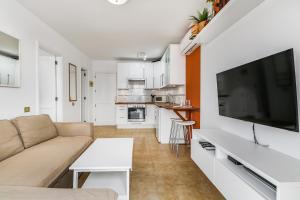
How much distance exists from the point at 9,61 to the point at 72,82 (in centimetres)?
216

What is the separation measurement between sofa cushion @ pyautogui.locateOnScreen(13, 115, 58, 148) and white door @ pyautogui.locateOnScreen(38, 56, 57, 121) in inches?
45.8

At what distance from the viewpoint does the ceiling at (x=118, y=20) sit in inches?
96.4

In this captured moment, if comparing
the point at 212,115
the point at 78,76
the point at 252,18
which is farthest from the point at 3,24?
the point at 212,115

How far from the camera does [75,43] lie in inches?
166

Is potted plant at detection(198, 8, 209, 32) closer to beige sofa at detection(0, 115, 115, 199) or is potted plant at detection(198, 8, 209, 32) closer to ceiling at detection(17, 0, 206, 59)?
ceiling at detection(17, 0, 206, 59)

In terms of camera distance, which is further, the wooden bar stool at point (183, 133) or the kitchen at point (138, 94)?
the kitchen at point (138, 94)

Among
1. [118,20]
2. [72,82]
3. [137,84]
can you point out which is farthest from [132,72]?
[118,20]

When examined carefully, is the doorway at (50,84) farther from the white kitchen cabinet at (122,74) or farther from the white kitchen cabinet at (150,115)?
the white kitchen cabinet at (150,115)

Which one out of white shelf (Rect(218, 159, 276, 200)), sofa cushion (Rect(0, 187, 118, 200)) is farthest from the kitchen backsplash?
sofa cushion (Rect(0, 187, 118, 200))

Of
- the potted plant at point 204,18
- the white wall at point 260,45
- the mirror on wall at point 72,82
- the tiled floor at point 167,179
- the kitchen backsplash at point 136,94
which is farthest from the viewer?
the kitchen backsplash at point 136,94

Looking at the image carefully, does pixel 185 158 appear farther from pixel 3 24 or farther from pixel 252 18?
pixel 3 24

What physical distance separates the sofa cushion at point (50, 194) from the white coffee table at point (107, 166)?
1.81 ft

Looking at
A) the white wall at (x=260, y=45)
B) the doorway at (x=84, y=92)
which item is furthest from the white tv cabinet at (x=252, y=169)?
the doorway at (x=84, y=92)

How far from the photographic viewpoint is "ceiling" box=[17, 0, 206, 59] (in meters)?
2.45
